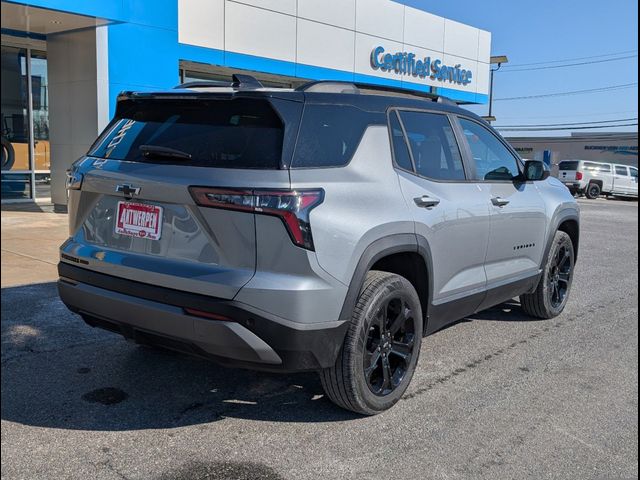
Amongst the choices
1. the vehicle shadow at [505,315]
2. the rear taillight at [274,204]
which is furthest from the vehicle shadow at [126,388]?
the vehicle shadow at [505,315]

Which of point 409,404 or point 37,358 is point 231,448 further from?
point 37,358

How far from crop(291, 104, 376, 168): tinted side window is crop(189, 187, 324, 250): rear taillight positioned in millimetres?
212

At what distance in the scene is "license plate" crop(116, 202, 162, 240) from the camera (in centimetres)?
330

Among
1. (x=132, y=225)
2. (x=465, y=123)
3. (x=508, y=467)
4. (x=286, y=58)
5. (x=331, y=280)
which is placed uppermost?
(x=286, y=58)

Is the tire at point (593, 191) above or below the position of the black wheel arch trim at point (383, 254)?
below

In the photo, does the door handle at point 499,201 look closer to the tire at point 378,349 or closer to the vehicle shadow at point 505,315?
the tire at point 378,349

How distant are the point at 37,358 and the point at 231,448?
1941mm

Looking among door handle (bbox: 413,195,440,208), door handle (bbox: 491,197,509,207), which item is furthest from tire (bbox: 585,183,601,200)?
door handle (bbox: 413,195,440,208)

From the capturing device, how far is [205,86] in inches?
158

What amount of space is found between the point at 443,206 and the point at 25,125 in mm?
13063

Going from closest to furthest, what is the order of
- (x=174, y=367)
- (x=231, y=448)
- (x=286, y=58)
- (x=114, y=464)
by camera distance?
(x=114, y=464) < (x=231, y=448) < (x=174, y=367) < (x=286, y=58)

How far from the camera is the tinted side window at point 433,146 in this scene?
4.09m

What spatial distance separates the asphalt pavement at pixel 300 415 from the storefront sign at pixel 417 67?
1445cm

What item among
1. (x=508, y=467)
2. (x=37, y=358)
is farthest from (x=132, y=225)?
(x=508, y=467)
